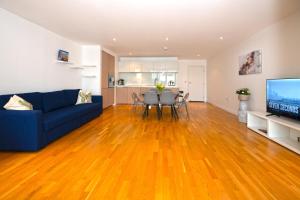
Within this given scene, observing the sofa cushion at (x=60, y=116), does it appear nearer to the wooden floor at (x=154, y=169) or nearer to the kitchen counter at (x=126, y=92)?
the wooden floor at (x=154, y=169)

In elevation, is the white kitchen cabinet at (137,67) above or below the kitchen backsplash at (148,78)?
above

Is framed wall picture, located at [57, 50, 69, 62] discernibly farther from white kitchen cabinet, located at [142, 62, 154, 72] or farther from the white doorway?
the white doorway

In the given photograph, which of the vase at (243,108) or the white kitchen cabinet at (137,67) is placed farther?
the white kitchen cabinet at (137,67)

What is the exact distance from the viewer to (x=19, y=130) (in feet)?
9.41

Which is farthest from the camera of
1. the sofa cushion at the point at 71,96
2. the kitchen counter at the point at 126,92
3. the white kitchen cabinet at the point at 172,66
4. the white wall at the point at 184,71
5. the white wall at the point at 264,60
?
the white wall at the point at 184,71

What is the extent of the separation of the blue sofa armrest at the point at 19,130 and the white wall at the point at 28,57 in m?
1.02

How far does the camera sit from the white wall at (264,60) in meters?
3.57

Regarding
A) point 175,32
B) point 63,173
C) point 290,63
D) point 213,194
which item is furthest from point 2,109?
point 290,63

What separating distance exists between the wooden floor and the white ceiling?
7.66 ft

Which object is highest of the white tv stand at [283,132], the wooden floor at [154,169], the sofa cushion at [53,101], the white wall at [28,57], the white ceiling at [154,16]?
the white ceiling at [154,16]

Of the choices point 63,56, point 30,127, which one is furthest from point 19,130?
point 63,56

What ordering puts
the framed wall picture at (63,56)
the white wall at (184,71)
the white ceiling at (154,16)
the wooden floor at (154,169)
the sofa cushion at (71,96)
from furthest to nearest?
the white wall at (184,71), the framed wall picture at (63,56), the sofa cushion at (71,96), the white ceiling at (154,16), the wooden floor at (154,169)

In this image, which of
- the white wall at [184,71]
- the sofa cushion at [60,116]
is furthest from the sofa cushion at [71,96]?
the white wall at [184,71]

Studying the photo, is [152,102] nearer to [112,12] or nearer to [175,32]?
[175,32]
